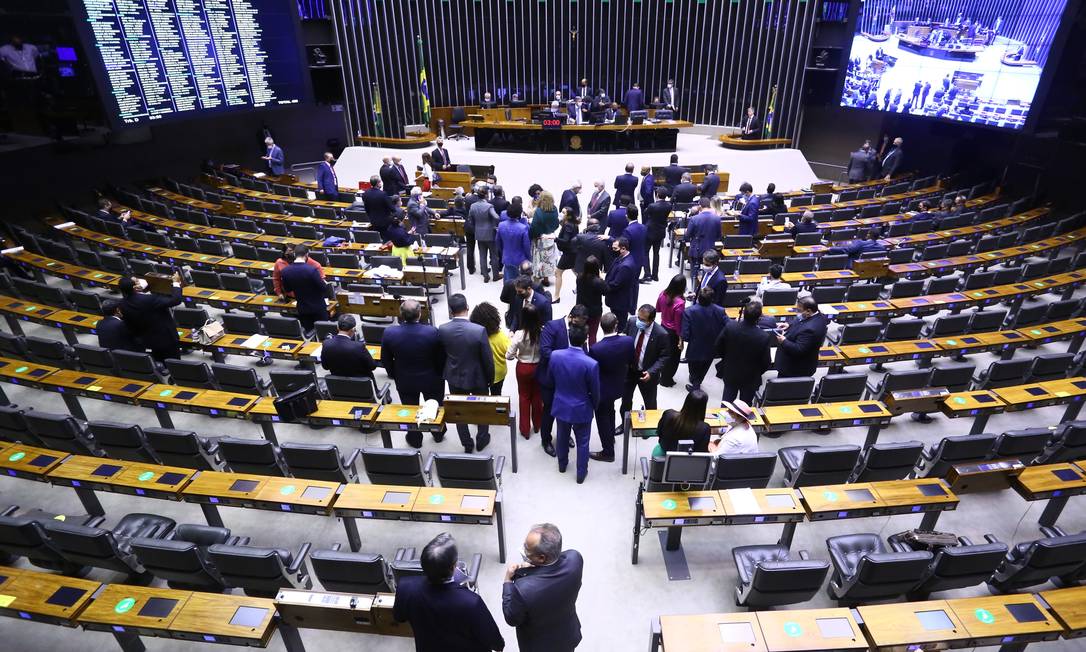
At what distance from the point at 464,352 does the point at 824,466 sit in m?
3.06

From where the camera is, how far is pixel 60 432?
4.67 metres

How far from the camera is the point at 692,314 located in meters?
5.52

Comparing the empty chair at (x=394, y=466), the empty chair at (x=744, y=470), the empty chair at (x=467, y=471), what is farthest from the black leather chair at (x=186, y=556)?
the empty chair at (x=744, y=470)

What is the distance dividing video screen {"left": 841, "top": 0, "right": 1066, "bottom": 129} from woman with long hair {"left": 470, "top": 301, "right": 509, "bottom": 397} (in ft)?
39.3

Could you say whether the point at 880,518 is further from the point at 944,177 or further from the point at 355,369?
the point at 944,177

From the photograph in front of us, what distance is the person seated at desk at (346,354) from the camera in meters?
4.94

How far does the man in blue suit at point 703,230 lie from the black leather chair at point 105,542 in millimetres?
6953

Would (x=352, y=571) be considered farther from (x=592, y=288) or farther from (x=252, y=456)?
(x=592, y=288)

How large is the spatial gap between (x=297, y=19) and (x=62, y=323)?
10539 millimetres

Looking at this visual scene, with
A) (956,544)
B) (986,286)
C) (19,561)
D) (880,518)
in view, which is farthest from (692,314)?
(19,561)

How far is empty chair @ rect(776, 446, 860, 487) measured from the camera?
4234 millimetres

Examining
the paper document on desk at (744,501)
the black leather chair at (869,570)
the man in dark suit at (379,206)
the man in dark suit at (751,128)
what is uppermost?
the man in dark suit at (751,128)

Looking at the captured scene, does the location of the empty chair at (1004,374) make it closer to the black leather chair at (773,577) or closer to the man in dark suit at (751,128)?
the black leather chair at (773,577)

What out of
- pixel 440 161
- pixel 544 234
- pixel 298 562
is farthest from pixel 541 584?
pixel 440 161
